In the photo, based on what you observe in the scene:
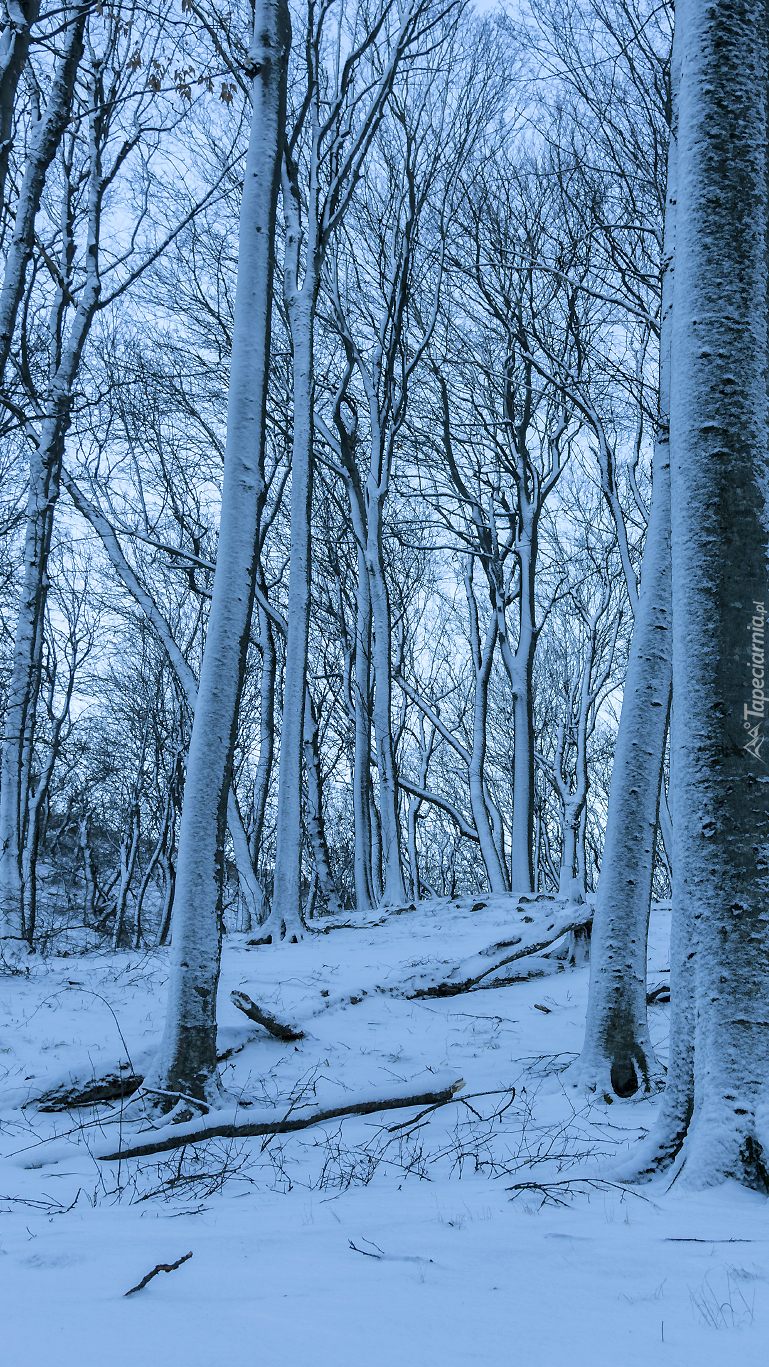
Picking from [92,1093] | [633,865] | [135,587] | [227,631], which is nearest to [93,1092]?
[92,1093]

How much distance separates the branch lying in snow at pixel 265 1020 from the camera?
475cm

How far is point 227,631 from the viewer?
4328 mm

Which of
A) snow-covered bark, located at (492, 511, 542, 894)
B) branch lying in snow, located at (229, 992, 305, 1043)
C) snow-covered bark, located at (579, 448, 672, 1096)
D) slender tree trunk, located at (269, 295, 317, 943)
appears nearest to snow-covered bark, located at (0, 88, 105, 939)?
slender tree trunk, located at (269, 295, 317, 943)

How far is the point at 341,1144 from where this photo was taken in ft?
11.0

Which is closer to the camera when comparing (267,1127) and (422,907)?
(267,1127)

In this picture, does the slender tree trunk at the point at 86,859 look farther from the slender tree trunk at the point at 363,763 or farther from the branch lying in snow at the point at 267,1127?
the branch lying in snow at the point at 267,1127

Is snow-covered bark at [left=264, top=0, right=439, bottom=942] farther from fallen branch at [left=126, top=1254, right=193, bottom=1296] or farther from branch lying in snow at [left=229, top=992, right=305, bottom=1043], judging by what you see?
fallen branch at [left=126, top=1254, right=193, bottom=1296]

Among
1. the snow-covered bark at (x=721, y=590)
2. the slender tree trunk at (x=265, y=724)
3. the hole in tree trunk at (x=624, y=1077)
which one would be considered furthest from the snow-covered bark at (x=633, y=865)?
the slender tree trunk at (x=265, y=724)

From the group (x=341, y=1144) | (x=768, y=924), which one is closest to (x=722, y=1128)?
(x=768, y=924)

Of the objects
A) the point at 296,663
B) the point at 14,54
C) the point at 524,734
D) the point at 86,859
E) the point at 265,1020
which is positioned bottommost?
the point at 86,859

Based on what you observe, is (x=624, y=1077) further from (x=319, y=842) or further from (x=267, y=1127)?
(x=319, y=842)

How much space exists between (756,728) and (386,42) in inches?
458

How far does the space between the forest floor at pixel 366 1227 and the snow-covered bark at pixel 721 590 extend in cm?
34

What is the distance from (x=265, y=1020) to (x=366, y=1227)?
2807mm
